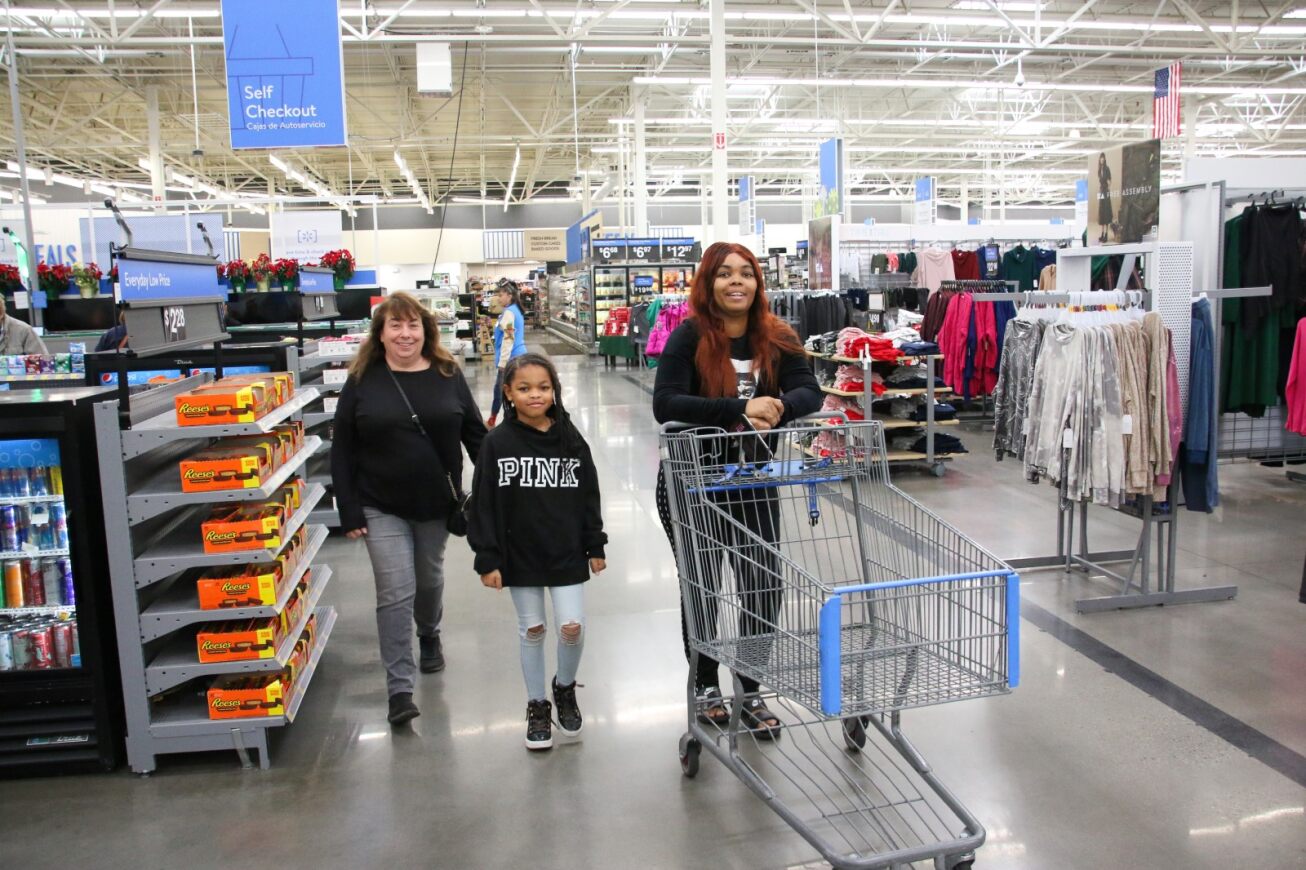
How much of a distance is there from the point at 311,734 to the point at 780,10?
42.8ft

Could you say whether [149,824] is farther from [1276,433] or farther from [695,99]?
[695,99]

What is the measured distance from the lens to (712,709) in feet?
10.8

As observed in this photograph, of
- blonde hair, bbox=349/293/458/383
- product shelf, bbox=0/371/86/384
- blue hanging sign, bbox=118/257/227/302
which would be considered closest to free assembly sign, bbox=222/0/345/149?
product shelf, bbox=0/371/86/384

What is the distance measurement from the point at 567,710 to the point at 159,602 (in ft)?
4.57

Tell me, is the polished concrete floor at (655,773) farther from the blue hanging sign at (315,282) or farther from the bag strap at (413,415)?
the blue hanging sign at (315,282)

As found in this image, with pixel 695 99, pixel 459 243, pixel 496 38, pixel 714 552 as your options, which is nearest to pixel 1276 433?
pixel 714 552

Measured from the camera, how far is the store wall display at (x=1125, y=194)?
4953mm

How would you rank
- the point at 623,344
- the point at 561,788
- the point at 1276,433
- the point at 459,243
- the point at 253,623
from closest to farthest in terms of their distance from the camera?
the point at 561,788, the point at 253,623, the point at 1276,433, the point at 623,344, the point at 459,243

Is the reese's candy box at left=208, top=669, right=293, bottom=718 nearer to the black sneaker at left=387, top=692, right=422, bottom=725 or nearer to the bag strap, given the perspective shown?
the black sneaker at left=387, top=692, right=422, bottom=725

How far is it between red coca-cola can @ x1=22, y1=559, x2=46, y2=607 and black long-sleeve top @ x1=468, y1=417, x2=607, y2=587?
1.44 meters

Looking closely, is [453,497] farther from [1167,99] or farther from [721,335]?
[1167,99]

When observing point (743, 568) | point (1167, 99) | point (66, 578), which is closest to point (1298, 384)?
point (743, 568)

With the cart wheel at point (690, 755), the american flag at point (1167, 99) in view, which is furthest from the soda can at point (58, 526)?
the american flag at point (1167, 99)

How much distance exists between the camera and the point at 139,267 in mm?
3344
